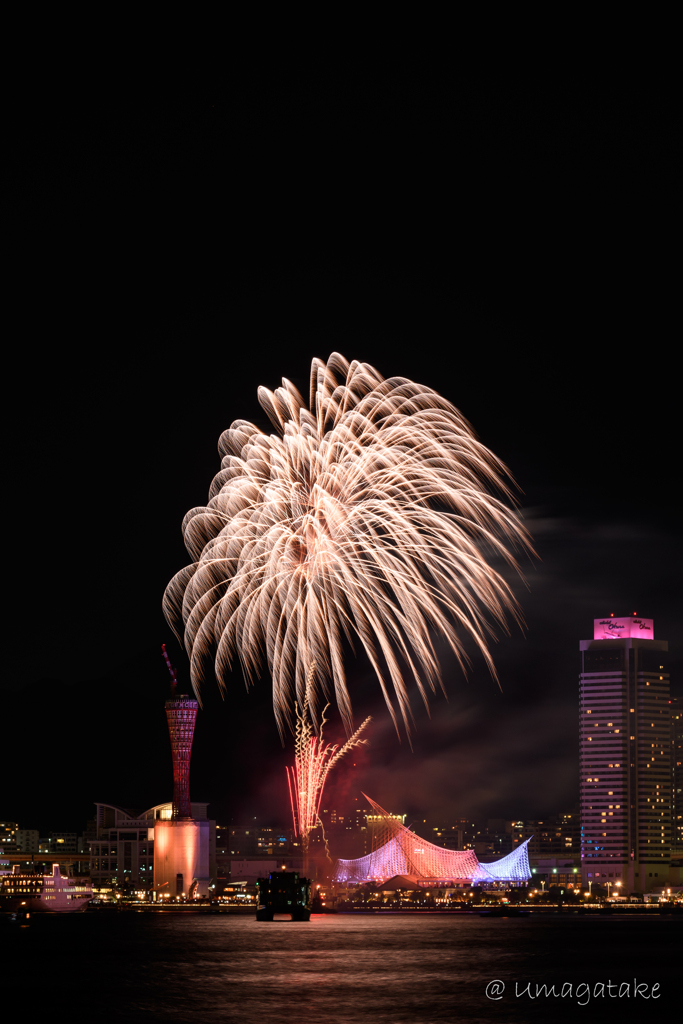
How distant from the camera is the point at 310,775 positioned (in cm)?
10325

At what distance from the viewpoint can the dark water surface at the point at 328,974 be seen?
65938 mm

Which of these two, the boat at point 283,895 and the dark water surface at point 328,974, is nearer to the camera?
the dark water surface at point 328,974

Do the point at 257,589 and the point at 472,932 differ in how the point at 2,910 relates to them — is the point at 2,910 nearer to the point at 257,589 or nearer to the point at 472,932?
the point at 472,932

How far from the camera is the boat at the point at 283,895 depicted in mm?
152375

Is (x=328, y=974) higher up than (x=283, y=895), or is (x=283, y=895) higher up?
(x=283, y=895)

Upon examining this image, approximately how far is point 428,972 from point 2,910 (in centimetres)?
12966

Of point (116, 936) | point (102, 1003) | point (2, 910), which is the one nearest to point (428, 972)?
point (102, 1003)

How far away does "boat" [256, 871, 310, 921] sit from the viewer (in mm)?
152375

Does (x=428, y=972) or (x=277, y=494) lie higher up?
(x=277, y=494)

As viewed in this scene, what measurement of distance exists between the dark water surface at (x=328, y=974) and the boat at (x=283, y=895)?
1345 cm

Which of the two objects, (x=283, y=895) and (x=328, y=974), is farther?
(x=283, y=895)

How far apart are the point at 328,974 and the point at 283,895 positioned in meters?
73.6

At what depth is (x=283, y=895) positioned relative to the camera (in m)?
152

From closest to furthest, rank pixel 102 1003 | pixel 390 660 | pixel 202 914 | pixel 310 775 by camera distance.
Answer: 1. pixel 390 660
2. pixel 102 1003
3. pixel 310 775
4. pixel 202 914
